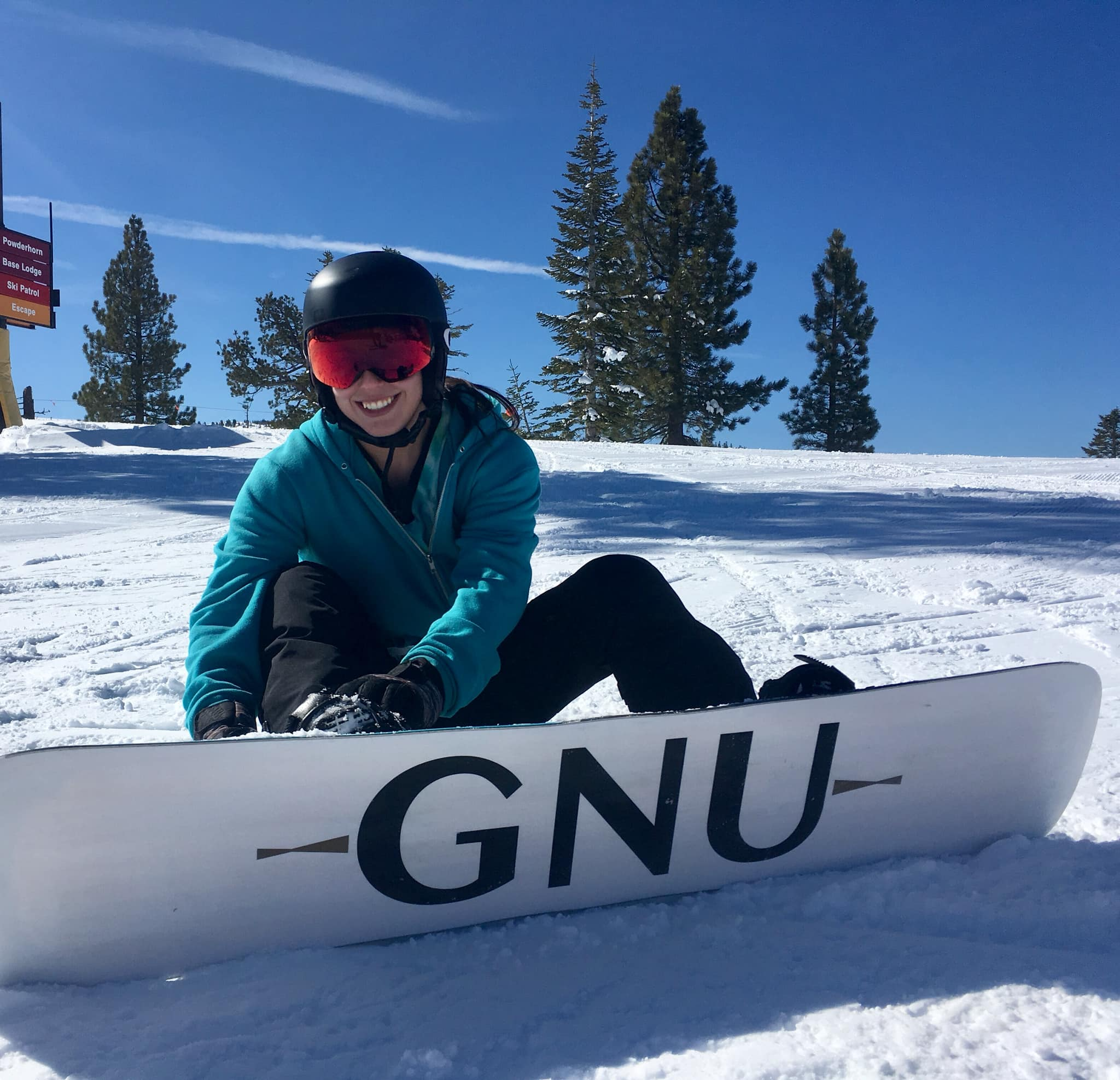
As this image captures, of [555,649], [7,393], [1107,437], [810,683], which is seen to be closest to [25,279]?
[7,393]

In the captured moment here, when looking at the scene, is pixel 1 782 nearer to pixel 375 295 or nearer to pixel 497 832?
pixel 497 832

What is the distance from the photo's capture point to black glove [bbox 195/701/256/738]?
1.32 m

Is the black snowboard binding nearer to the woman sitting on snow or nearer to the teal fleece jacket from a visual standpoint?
the woman sitting on snow

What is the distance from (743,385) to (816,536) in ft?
70.2

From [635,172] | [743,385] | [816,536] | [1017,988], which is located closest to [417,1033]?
[1017,988]

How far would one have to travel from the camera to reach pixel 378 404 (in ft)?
5.44

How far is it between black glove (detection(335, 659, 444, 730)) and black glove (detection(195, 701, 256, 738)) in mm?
178

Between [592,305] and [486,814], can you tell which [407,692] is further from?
[592,305]

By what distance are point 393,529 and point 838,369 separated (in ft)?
97.4

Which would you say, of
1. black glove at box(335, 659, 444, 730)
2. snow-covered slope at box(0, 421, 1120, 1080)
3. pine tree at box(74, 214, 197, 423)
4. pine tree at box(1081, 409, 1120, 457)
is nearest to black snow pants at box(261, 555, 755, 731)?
black glove at box(335, 659, 444, 730)

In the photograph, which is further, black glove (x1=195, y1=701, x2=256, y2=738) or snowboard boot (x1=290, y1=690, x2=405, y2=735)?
black glove (x1=195, y1=701, x2=256, y2=738)

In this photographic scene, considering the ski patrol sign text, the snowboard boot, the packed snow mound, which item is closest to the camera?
the snowboard boot

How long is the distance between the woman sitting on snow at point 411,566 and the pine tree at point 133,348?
3613 cm

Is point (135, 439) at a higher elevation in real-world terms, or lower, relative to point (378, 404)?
lower
